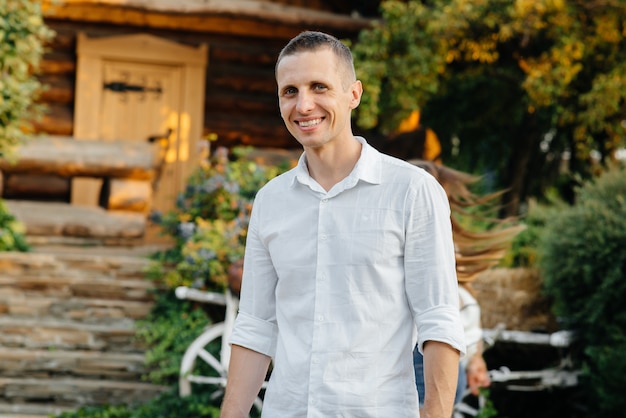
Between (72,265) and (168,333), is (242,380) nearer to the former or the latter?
(168,333)

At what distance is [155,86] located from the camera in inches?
456

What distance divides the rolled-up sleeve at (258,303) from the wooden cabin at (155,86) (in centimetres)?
741

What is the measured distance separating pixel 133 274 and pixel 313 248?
21.4 ft

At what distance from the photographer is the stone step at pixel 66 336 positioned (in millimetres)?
7367

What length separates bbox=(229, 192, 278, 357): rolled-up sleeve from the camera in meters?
2.25

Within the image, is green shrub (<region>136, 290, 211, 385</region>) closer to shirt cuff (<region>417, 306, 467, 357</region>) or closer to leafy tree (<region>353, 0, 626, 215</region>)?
leafy tree (<region>353, 0, 626, 215</region>)

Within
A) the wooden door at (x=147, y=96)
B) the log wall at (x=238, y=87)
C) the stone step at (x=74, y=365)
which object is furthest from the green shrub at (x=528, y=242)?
the wooden door at (x=147, y=96)

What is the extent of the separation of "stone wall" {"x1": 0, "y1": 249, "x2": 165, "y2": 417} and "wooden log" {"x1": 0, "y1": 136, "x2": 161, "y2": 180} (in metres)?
1.16

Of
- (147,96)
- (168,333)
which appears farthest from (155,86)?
(168,333)

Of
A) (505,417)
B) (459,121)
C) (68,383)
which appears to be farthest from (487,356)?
(459,121)

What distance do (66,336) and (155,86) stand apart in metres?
4.94

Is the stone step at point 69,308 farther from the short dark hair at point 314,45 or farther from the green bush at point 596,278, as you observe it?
the short dark hair at point 314,45

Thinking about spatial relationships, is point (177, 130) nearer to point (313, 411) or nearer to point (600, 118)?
point (600, 118)

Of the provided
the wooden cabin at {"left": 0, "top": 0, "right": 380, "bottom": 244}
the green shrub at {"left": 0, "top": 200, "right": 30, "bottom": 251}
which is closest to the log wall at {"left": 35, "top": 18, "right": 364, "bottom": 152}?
the wooden cabin at {"left": 0, "top": 0, "right": 380, "bottom": 244}
